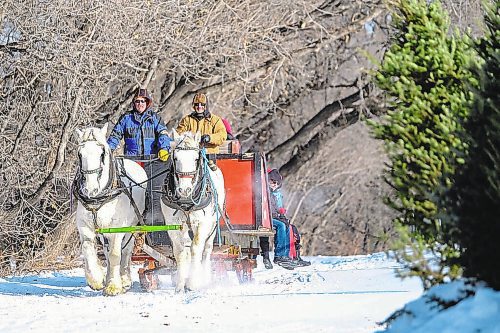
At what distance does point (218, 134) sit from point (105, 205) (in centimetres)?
236

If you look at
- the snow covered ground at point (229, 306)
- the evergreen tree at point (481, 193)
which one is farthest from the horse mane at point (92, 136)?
the evergreen tree at point (481, 193)

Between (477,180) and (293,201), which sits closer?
(477,180)

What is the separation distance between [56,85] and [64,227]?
9.34 ft

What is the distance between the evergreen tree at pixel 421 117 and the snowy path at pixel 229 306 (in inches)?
65.7

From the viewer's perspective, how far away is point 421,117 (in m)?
6.76

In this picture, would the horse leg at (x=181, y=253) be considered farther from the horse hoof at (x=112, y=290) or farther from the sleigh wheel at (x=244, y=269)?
the sleigh wheel at (x=244, y=269)

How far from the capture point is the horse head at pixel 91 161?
10.9 m

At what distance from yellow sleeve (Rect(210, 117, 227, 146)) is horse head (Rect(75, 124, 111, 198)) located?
2.23 metres

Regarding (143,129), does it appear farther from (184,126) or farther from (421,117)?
(421,117)

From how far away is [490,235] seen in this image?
5.32 meters

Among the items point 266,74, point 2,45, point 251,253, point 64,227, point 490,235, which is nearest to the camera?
point 490,235

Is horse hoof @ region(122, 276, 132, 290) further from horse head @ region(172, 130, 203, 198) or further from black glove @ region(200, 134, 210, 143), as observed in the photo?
black glove @ region(200, 134, 210, 143)

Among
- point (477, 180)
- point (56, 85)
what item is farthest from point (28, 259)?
point (477, 180)

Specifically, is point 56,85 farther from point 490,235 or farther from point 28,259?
point 490,235
